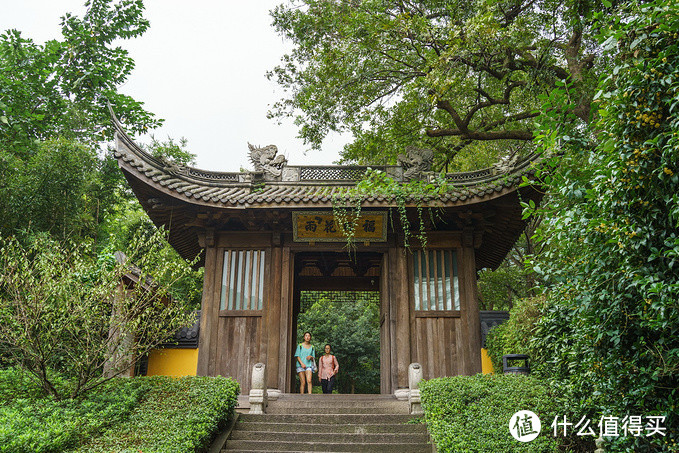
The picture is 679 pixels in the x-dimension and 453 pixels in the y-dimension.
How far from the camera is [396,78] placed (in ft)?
36.0

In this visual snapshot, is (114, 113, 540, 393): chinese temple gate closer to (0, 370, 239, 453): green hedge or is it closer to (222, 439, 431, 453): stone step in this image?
(0, 370, 239, 453): green hedge

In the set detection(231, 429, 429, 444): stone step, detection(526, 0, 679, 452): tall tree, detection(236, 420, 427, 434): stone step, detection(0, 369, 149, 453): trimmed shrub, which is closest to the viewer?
detection(526, 0, 679, 452): tall tree

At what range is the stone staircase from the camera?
243 inches

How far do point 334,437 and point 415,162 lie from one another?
497 cm

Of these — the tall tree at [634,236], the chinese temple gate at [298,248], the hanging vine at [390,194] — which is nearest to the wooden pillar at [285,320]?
the chinese temple gate at [298,248]

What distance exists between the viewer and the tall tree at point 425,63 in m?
8.98

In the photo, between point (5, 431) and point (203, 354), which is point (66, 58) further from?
point (5, 431)

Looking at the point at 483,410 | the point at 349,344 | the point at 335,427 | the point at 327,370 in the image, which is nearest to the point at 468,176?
the point at 483,410

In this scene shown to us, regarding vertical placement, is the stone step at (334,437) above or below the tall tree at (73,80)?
below

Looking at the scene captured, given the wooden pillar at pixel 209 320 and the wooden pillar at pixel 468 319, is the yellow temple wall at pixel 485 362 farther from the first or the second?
the wooden pillar at pixel 209 320

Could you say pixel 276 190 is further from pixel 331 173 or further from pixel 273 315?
pixel 273 315

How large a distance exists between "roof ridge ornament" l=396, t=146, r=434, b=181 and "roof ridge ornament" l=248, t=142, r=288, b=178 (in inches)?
83.6

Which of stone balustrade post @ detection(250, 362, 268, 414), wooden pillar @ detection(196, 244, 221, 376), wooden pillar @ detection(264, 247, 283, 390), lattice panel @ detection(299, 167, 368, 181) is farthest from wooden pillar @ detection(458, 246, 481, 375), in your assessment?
wooden pillar @ detection(196, 244, 221, 376)

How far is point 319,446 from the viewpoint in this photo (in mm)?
6168
